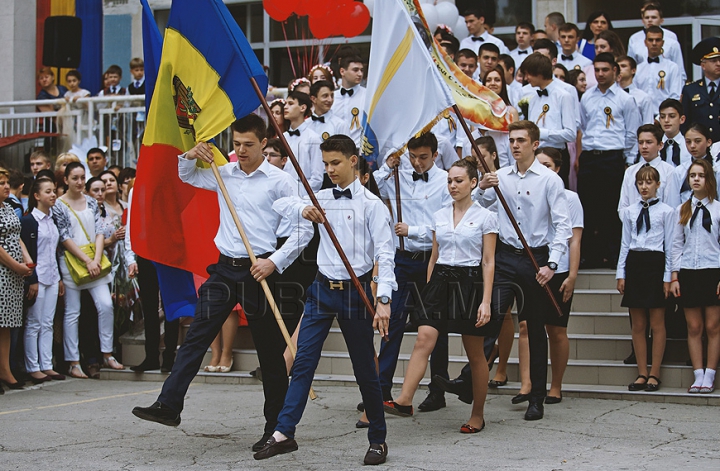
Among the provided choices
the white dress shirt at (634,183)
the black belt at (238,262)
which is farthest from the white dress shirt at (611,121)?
the black belt at (238,262)

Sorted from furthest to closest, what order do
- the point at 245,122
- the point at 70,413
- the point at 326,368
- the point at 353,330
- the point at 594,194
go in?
the point at 594,194
the point at 326,368
the point at 70,413
the point at 245,122
the point at 353,330

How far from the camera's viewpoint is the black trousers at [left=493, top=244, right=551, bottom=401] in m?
7.64

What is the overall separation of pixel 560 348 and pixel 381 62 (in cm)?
280

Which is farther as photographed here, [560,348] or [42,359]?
[42,359]

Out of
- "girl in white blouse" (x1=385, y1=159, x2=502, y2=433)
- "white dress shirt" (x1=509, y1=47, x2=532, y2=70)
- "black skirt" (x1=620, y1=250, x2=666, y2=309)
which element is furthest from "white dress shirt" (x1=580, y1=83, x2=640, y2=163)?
"girl in white blouse" (x1=385, y1=159, x2=502, y2=433)

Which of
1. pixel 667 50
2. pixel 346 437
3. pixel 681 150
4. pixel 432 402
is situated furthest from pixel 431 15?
pixel 346 437

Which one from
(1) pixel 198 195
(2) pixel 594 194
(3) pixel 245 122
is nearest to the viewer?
(3) pixel 245 122

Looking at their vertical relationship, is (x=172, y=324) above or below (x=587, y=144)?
below

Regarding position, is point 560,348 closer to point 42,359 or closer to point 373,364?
point 373,364

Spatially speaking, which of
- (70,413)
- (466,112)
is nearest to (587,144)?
(466,112)

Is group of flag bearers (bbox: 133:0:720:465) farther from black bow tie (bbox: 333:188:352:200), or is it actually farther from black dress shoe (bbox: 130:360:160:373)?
black dress shoe (bbox: 130:360:160:373)

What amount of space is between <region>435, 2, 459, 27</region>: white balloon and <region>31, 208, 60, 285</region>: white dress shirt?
667 cm

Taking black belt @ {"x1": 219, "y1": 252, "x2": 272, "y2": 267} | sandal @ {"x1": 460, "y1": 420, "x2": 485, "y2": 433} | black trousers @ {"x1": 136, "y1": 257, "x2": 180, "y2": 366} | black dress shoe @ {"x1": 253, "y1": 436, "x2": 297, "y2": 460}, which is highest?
black belt @ {"x1": 219, "y1": 252, "x2": 272, "y2": 267}

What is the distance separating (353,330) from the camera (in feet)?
20.9
